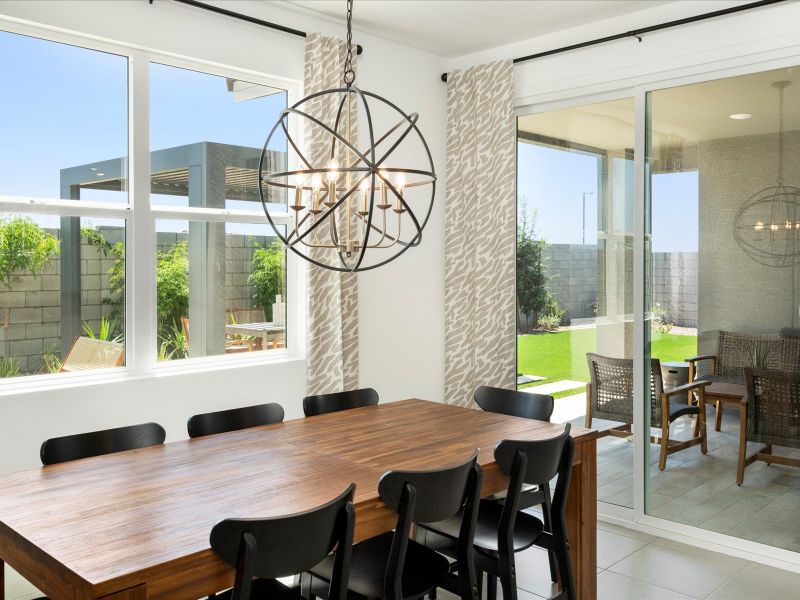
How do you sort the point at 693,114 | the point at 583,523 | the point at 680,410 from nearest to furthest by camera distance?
the point at 583,523
the point at 693,114
the point at 680,410

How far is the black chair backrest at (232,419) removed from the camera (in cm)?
287

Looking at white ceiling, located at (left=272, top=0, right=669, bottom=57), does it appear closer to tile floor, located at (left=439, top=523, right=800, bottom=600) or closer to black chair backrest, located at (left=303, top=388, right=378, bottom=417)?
black chair backrest, located at (left=303, top=388, right=378, bottom=417)

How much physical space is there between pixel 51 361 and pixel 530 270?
9.65ft

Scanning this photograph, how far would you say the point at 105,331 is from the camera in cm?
341

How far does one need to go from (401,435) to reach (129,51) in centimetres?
230

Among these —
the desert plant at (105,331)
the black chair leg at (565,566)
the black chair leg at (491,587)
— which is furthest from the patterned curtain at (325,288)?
the black chair leg at (565,566)

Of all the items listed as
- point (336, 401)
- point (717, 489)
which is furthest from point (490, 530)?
point (717, 489)

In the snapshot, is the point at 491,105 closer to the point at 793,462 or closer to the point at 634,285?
the point at 634,285

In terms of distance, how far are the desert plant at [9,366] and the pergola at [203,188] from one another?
332 millimetres

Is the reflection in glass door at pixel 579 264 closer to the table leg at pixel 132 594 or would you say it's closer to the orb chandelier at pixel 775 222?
the orb chandelier at pixel 775 222

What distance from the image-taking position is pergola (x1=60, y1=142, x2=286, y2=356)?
3.47 metres

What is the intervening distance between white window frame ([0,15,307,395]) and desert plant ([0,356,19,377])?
27mm

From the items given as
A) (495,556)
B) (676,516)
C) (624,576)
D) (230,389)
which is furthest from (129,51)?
(676,516)

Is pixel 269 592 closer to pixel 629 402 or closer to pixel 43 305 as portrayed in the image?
pixel 43 305
